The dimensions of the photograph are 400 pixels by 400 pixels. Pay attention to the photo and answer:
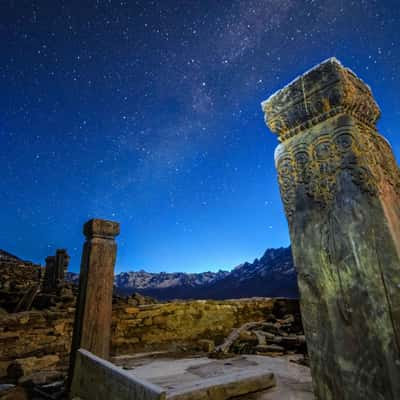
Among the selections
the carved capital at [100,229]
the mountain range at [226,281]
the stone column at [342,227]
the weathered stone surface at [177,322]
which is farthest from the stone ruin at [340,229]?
the mountain range at [226,281]

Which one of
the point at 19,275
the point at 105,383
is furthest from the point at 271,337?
the point at 19,275

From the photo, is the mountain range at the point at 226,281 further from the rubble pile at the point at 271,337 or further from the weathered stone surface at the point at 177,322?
the weathered stone surface at the point at 177,322

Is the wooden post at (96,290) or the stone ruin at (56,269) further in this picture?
the stone ruin at (56,269)

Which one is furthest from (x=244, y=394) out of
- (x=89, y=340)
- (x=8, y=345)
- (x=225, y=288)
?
(x=225, y=288)

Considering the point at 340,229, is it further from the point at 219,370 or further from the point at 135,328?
the point at 135,328

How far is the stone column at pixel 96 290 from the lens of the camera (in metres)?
2.99

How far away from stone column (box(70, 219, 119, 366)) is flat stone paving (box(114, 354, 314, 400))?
0.91 m

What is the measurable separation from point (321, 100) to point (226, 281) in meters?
64.7

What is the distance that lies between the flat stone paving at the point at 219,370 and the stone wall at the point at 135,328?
24.5 inches

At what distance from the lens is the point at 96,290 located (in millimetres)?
3148

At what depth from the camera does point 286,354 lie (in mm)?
4816

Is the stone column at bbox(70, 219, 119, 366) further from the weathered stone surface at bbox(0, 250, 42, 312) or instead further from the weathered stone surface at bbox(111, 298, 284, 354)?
the weathered stone surface at bbox(0, 250, 42, 312)

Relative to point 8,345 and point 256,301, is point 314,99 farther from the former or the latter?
point 256,301

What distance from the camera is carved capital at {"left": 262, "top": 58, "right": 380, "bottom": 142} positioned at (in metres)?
1.45
